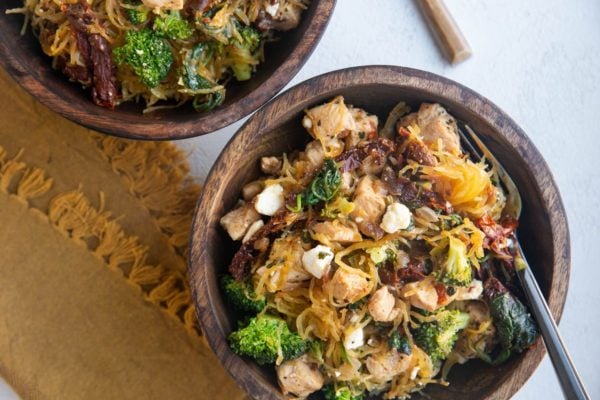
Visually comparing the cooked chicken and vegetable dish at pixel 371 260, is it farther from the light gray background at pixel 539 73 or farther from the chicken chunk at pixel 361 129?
the light gray background at pixel 539 73

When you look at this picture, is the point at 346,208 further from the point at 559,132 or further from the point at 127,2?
the point at 559,132

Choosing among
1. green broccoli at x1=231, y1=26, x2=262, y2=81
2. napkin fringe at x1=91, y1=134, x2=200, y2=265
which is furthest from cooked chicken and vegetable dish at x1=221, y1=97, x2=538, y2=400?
napkin fringe at x1=91, y1=134, x2=200, y2=265

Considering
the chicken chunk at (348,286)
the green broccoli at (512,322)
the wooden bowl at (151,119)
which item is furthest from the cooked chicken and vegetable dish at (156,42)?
the green broccoli at (512,322)

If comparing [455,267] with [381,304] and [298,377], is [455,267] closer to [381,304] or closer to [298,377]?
[381,304]

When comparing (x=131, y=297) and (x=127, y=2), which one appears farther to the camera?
(x=131, y=297)

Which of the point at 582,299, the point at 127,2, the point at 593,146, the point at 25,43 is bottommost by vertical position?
the point at 582,299

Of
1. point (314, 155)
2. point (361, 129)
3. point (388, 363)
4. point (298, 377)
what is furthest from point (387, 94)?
point (298, 377)

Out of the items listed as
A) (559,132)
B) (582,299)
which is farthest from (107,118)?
(582,299)

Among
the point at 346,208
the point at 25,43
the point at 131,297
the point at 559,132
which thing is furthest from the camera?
the point at 559,132

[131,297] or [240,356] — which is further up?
[240,356]
